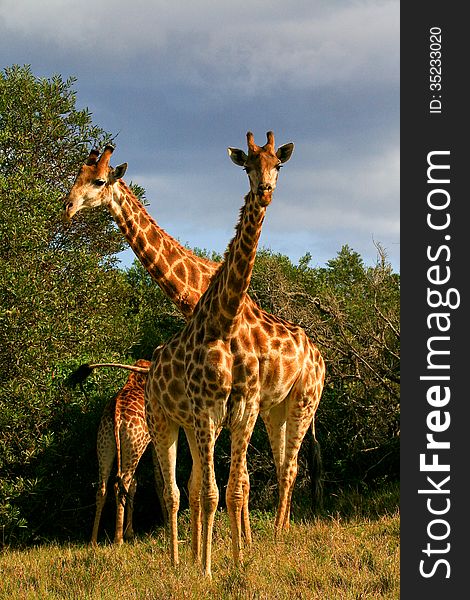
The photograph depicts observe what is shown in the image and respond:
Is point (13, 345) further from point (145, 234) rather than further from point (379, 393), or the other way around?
point (379, 393)

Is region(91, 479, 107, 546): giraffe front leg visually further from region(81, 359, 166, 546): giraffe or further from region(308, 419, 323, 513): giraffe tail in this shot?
region(308, 419, 323, 513): giraffe tail

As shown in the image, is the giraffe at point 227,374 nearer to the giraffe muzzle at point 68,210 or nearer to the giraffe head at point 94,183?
the giraffe muzzle at point 68,210

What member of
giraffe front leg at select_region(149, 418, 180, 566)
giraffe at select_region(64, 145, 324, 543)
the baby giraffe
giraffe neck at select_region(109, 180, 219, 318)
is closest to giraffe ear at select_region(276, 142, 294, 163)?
the baby giraffe

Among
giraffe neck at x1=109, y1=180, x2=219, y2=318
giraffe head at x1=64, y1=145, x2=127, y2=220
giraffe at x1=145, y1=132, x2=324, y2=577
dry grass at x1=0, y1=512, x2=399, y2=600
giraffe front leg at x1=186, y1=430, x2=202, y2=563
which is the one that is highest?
giraffe head at x1=64, y1=145, x2=127, y2=220

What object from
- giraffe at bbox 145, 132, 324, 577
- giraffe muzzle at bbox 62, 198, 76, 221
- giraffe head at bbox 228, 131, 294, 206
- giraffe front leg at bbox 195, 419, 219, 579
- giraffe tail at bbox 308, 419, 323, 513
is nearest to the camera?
giraffe head at bbox 228, 131, 294, 206

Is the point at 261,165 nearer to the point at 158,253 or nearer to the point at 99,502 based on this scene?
the point at 158,253

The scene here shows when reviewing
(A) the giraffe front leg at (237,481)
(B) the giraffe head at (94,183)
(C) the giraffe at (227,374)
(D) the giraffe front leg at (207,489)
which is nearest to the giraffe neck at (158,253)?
(B) the giraffe head at (94,183)

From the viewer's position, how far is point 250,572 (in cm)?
677

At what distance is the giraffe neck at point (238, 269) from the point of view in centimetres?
732

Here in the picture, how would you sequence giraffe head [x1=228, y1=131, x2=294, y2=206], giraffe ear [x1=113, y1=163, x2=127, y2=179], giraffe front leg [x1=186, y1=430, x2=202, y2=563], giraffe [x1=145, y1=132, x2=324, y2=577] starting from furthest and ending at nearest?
giraffe ear [x1=113, y1=163, x2=127, y2=179] → giraffe front leg [x1=186, y1=430, x2=202, y2=563] → giraffe [x1=145, y1=132, x2=324, y2=577] → giraffe head [x1=228, y1=131, x2=294, y2=206]

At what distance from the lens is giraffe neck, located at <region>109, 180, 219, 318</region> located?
9820 millimetres

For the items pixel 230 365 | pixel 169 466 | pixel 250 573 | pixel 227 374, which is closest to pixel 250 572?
pixel 250 573

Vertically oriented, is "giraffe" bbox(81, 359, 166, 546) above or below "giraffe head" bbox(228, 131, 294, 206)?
below

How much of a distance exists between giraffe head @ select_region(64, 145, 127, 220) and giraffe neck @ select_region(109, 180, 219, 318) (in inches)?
6.2
